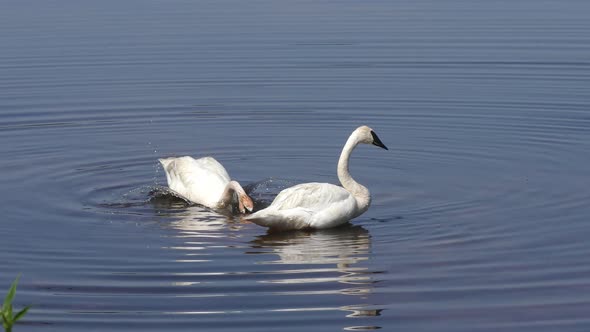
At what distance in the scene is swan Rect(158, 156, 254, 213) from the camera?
14.6 m

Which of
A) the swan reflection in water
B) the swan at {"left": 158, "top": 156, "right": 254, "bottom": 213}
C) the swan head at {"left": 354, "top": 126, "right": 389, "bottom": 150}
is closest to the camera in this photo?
the swan reflection in water

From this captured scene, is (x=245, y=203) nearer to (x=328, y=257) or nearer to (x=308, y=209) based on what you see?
(x=308, y=209)

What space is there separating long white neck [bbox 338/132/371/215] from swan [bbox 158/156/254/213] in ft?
3.66

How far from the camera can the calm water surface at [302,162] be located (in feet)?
34.8

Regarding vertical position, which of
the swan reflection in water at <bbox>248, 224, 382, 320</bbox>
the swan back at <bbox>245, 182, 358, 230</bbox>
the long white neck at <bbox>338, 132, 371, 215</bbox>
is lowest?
the swan reflection in water at <bbox>248, 224, 382, 320</bbox>

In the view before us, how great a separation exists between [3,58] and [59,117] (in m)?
6.23

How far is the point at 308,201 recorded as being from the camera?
13516 mm

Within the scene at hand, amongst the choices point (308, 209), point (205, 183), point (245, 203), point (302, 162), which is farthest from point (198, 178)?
point (308, 209)

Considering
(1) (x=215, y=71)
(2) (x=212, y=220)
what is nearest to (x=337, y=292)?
(2) (x=212, y=220)

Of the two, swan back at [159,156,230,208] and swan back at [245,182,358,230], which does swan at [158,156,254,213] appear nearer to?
swan back at [159,156,230,208]

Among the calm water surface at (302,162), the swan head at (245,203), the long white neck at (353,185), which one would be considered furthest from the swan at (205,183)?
the long white neck at (353,185)

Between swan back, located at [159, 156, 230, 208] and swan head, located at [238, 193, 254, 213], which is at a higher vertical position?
swan back, located at [159, 156, 230, 208]

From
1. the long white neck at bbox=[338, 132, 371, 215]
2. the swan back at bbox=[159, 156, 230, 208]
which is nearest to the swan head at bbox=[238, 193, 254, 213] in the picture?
the swan back at bbox=[159, 156, 230, 208]

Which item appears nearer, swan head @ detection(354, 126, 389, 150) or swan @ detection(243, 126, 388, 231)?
swan @ detection(243, 126, 388, 231)
